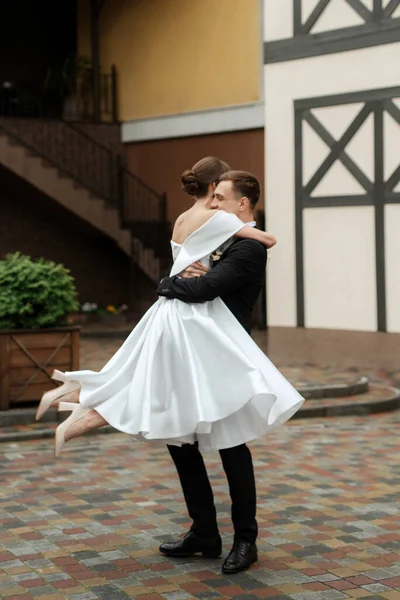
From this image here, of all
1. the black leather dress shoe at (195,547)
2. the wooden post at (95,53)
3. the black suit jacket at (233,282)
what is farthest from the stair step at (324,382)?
the wooden post at (95,53)

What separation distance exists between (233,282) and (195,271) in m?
0.20

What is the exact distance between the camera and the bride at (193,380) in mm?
5168

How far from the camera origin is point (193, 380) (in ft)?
17.0

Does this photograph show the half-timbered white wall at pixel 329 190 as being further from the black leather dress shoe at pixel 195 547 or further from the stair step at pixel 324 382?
the black leather dress shoe at pixel 195 547

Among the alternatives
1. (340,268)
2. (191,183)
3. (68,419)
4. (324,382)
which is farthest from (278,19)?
(68,419)

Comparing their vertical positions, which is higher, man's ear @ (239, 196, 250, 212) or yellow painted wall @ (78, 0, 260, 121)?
yellow painted wall @ (78, 0, 260, 121)

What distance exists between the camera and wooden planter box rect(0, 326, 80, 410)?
32.0ft

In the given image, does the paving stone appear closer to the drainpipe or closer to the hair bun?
the hair bun

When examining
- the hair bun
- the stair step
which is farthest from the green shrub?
the hair bun

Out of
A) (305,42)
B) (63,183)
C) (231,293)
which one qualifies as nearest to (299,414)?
(231,293)

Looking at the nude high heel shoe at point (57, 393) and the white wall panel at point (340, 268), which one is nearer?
the nude high heel shoe at point (57, 393)

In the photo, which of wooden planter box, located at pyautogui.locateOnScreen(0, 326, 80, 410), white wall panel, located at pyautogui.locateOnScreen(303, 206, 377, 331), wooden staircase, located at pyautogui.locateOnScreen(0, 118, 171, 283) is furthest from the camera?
wooden staircase, located at pyautogui.locateOnScreen(0, 118, 171, 283)

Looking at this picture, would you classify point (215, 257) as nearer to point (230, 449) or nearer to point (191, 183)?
point (191, 183)

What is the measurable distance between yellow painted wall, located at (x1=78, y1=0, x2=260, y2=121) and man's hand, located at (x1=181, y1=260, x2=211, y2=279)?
1321cm
